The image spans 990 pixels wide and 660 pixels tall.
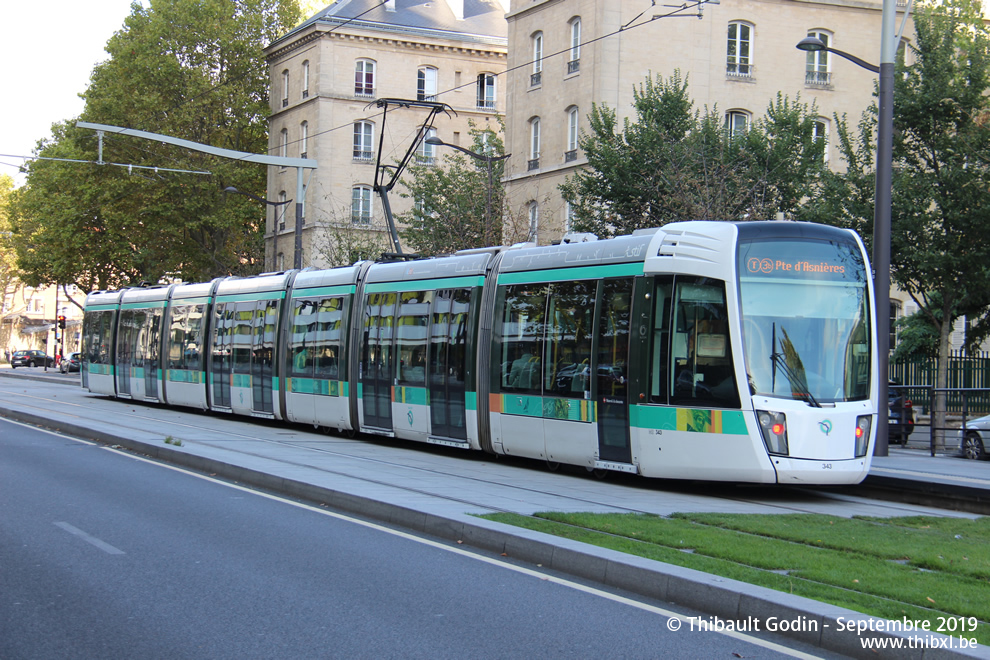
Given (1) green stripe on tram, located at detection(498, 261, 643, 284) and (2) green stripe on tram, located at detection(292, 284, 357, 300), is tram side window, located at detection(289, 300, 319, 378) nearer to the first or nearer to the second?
(2) green stripe on tram, located at detection(292, 284, 357, 300)

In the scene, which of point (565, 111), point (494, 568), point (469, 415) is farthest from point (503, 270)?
point (565, 111)

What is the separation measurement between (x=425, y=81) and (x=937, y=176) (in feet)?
126

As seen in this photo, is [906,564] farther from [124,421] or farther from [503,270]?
[124,421]

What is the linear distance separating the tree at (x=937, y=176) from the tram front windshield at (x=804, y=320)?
37.1 ft

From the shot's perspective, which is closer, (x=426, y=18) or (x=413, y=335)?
(x=413, y=335)

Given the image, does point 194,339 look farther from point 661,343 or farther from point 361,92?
point 361,92

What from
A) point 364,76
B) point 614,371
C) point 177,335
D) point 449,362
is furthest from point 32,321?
point 614,371

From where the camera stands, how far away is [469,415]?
17.2m

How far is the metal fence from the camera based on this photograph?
22516 mm

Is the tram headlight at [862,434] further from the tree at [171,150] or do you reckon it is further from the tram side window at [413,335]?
the tree at [171,150]

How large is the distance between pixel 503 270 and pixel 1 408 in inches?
601

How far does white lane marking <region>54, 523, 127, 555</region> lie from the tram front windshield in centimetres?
711

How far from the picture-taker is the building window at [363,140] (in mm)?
57688

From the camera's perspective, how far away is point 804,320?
13094mm
